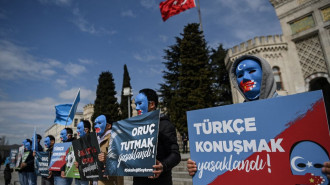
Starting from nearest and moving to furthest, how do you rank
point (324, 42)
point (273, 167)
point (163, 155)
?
point (273, 167)
point (163, 155)
point (324, 42)

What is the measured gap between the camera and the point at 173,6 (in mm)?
18844

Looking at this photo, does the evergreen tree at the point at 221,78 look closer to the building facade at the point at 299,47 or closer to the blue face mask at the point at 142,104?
the building facade at the point at 299,47

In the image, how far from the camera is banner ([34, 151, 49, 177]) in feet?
19.4

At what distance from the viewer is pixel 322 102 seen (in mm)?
1387

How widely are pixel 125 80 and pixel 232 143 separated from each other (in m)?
34.6

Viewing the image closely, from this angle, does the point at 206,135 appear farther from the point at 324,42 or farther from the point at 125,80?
the point at 125,80

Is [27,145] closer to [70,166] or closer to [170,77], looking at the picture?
[70,166]

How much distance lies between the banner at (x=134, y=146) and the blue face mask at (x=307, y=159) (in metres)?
1.40

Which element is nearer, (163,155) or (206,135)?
(206,135)

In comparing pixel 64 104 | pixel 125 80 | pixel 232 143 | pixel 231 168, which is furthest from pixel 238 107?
pixel 125 80

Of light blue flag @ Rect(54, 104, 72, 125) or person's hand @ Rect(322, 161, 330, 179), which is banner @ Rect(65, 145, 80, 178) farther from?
person's hand @ Rect(322, 161, 330, 179)

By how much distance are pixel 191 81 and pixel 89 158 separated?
18.9m

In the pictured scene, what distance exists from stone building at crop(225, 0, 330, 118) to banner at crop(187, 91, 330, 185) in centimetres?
1966

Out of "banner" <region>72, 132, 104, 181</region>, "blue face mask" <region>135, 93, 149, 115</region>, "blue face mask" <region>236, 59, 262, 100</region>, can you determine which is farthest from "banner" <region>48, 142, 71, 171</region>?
"blue face mask" <region>236, 59, 262, 100</region>
